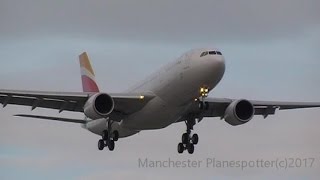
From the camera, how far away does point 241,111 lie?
2034 inches

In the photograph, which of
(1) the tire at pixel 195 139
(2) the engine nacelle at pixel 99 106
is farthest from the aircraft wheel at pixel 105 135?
(1) the tire at pixel 195 139

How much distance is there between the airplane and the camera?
4706 centimetres

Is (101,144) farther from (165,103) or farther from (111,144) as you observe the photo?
(165,103)

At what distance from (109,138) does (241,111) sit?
8.02 m

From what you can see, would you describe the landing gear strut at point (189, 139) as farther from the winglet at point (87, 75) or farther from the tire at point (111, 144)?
the winglet at point (87, 75)

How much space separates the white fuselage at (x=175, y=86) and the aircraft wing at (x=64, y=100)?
501 mm

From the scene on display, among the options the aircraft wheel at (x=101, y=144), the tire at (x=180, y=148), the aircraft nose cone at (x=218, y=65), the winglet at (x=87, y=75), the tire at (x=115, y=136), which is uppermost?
the winglet at (x=87, y=75)

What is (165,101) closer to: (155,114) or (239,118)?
(155,114)

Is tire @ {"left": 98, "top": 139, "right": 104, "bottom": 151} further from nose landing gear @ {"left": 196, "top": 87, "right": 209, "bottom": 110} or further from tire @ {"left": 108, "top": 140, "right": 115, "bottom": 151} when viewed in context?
nose landing gear @ {"left": 196, "top": 87, "right": 209, "bottom": 110}

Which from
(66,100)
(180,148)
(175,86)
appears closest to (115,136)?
(180,148)

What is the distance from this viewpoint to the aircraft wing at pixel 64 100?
165 ft

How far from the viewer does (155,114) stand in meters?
49.7

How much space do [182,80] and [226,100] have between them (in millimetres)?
5883

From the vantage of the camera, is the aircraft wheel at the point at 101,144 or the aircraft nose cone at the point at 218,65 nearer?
the aircraft nose cone at the point at 218,65
